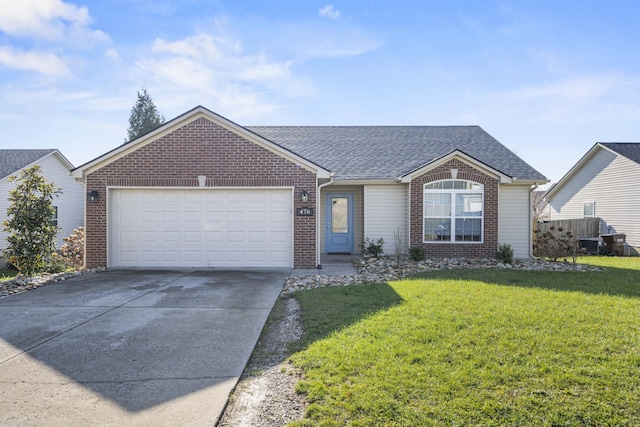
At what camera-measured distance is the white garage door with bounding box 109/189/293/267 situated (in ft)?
34.8

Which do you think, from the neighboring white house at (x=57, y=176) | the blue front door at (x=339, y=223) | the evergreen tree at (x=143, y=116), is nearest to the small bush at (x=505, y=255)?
the blue front door at (x=339, y=223)

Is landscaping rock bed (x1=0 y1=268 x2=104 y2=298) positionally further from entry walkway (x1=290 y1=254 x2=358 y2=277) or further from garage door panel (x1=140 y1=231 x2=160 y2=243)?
entry walkway (x1=290 y1=254 x2=358 y2=277)

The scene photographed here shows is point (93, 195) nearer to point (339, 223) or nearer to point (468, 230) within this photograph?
point (339, 223)

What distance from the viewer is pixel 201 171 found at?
10.5 meters

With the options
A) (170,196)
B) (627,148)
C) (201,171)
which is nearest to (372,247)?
(201,171)

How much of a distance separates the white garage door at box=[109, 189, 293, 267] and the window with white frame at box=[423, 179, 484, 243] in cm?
542

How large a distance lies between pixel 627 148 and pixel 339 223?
16207 millimetres

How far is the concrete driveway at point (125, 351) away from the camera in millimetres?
3104

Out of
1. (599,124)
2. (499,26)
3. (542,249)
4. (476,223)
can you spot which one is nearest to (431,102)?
(499,26)

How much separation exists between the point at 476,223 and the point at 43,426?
12.3m

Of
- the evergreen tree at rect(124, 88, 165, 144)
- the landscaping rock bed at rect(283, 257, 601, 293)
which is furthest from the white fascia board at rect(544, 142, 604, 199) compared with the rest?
the evergreen tree at rect(124, 88, 165, 144)

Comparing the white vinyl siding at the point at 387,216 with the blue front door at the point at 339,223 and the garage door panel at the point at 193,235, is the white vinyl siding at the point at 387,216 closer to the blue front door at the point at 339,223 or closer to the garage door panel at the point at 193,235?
the blue front door at the point at 339,223

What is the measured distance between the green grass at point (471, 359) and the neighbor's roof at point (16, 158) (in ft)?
74.7

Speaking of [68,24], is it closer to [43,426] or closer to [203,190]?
[203,190]
